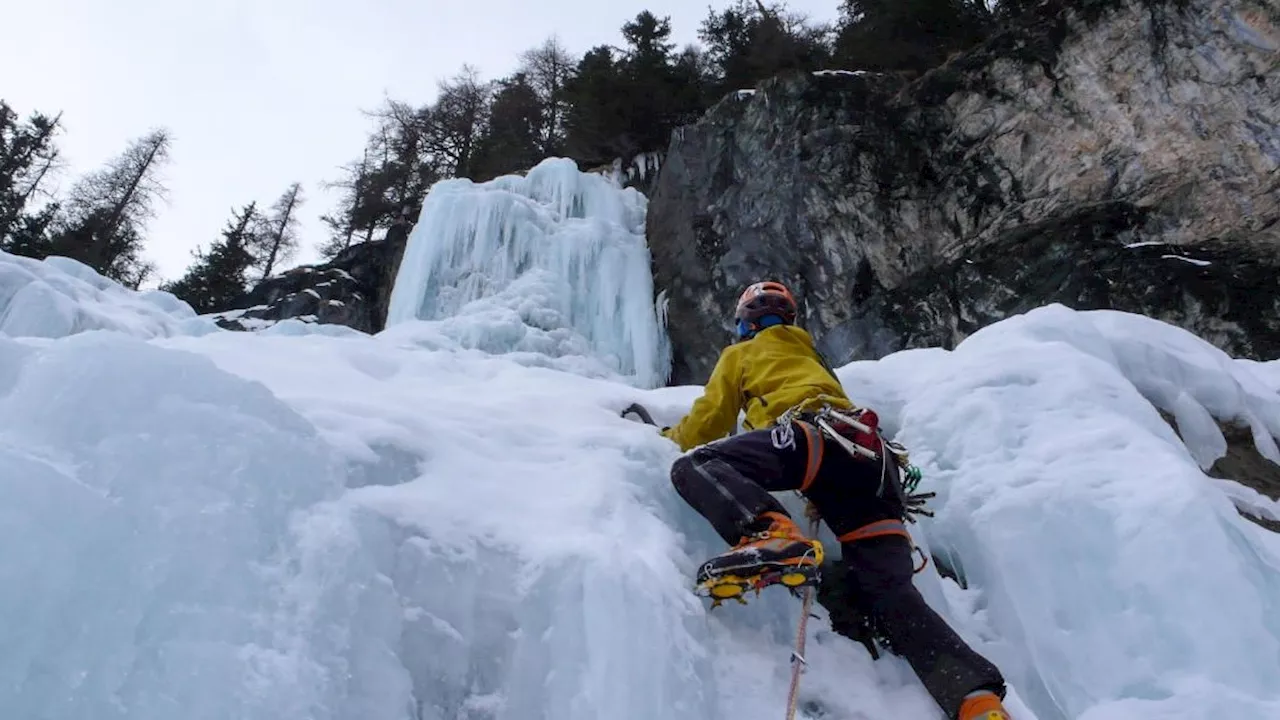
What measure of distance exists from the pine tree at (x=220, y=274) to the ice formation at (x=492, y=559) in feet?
60.0

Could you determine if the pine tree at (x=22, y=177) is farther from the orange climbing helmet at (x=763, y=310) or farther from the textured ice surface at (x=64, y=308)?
the orange climbing helmet at (x=763, y=310)

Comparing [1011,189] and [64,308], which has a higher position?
[1011,189]

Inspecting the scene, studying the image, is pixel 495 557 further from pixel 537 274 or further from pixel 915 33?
pixel 915 33

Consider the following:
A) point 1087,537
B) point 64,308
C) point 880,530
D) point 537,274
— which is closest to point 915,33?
point 537,274

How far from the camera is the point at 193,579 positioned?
1516mm

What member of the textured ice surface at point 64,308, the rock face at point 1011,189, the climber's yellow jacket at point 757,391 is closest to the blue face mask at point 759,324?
the climber's yellow jacket at point 757,391

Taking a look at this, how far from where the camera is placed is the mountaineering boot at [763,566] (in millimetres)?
2037

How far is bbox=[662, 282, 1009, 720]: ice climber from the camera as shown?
205 centimetres

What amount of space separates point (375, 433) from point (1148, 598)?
7.58 feet

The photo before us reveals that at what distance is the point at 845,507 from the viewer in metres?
2.54

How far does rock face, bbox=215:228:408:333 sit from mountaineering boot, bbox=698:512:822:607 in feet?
53.2

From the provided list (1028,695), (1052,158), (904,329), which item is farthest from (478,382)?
(1052,158)

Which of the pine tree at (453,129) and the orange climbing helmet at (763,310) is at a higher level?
the pine tree at (453,129)

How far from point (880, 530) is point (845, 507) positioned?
0.14 meters
